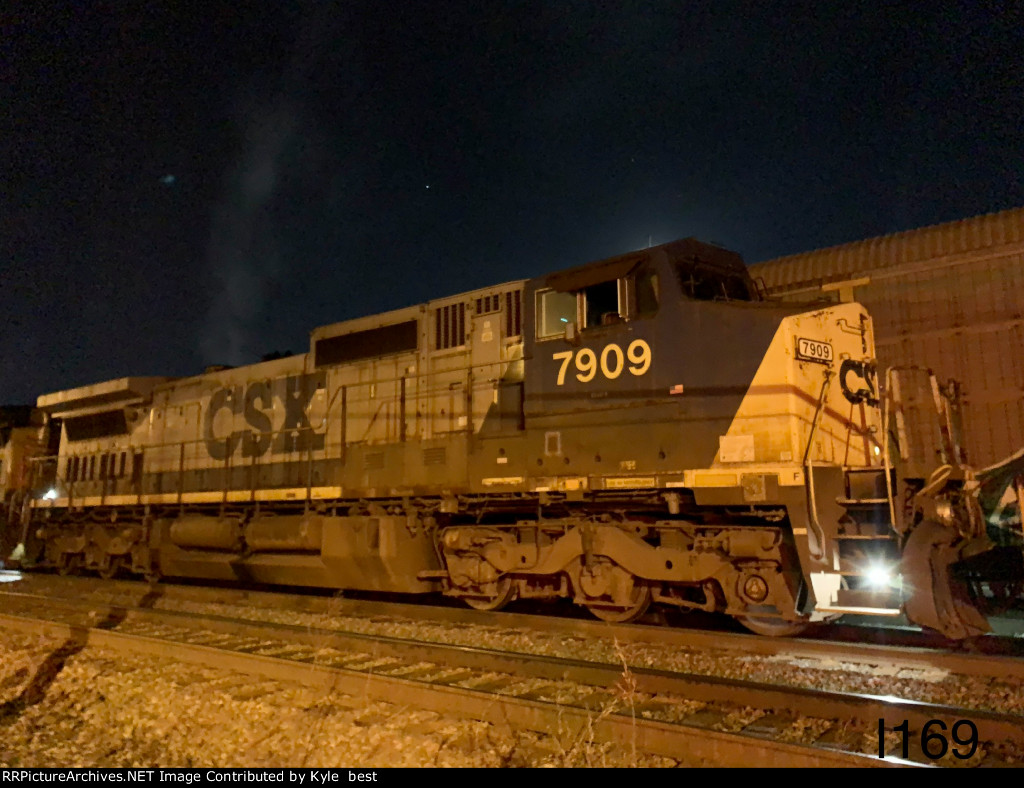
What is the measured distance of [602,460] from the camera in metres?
7.24

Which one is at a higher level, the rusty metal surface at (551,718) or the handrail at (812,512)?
the handrail at (812,512)

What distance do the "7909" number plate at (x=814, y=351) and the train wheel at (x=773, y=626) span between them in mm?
2375

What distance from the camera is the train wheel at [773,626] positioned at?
6805mm

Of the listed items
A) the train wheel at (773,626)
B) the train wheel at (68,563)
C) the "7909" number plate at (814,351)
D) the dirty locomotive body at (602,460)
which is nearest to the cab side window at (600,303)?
the dirty locomotive body at (602,460)

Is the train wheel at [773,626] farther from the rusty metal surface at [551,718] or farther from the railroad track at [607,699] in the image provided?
the rusty metal surface at [551,718]

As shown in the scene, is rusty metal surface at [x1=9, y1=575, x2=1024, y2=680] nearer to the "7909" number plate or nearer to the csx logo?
the csx logo

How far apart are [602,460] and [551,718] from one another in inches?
123

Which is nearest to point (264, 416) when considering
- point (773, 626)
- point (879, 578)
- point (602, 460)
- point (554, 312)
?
point (554, 312)

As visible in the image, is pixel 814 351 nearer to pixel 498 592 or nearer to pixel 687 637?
pixel 687 637

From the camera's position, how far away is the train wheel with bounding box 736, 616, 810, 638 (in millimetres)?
6805

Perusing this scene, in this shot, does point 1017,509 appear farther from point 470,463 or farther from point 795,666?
point 470,463
